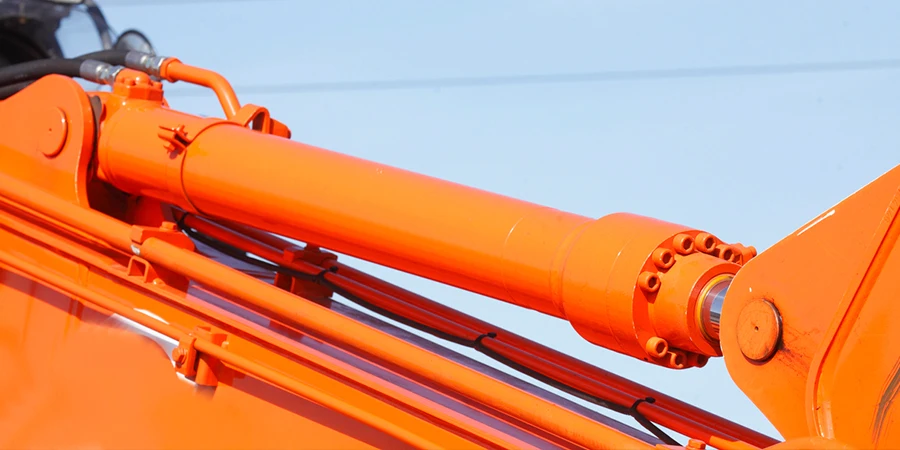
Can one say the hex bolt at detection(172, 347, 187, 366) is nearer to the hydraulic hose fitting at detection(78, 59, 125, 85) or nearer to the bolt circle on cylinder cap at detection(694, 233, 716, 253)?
the hydraulic hose fitting at detection(78, 59, 125, 85)

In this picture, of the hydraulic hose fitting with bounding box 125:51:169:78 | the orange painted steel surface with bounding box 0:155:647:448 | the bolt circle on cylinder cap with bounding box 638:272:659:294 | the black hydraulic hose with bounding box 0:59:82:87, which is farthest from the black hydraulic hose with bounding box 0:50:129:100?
the bolt circle on cylinder cap with bounding box 638:272:659:294

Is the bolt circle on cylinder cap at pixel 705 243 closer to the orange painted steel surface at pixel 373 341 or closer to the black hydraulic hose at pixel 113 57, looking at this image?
the orange painted steel surface at pixel 373 341

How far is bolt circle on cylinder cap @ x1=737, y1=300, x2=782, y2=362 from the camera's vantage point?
1844mm

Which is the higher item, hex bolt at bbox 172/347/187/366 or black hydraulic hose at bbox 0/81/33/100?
black hydraulic hose at bbox 0/81/33/100

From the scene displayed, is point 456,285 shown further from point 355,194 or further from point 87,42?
point 87,42

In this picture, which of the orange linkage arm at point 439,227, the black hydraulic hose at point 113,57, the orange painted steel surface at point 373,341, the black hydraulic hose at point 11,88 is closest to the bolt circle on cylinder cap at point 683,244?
the orange linkage arm at point 439,227

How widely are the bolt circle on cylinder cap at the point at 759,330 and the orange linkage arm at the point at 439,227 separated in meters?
0.12

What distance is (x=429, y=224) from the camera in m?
2.46

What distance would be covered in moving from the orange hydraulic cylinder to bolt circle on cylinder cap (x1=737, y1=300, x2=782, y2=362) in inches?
5.2

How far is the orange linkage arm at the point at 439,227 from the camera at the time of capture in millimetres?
2066

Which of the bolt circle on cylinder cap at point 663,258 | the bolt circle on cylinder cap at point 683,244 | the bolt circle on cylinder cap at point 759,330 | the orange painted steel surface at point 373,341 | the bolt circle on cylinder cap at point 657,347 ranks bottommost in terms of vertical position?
the orange painted steel surface at point 373,341

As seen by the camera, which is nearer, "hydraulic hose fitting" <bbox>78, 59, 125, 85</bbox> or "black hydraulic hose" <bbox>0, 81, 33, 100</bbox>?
"hydraulic hose fitting" <bbox>78, 59, 125, 85</bbox>

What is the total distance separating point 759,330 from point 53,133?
2.25 m

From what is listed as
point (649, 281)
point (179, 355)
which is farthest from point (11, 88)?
point (649, 281)
